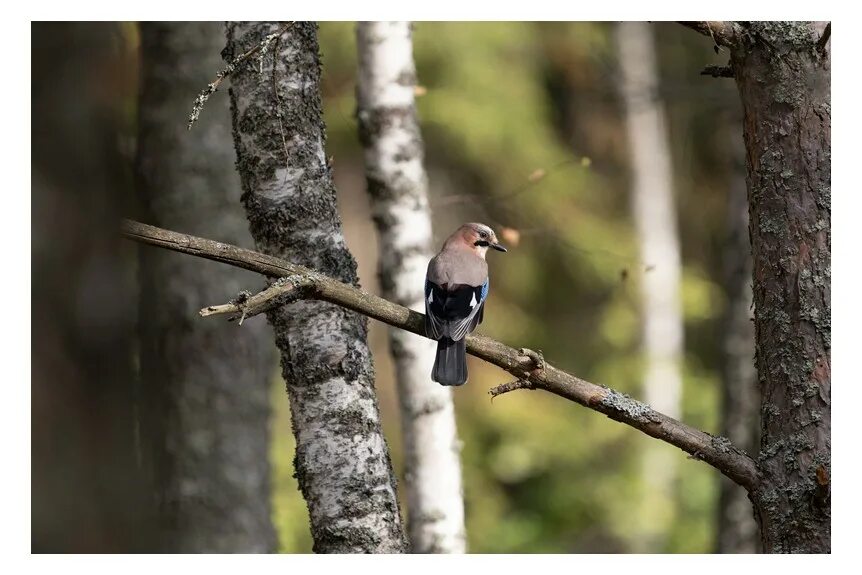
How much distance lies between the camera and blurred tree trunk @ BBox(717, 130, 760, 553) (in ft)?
15.0

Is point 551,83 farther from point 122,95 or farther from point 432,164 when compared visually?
point 122,95

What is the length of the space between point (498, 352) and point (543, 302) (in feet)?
22.4

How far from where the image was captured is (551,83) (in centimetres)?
900

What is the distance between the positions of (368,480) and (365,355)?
0.36m

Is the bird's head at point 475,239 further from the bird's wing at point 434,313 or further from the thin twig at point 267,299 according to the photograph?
the thin twig at point 267,299

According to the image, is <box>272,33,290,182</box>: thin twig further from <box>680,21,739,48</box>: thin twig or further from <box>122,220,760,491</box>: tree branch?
<box>680,21,739,48</box>: thin twig

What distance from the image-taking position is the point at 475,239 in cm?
316

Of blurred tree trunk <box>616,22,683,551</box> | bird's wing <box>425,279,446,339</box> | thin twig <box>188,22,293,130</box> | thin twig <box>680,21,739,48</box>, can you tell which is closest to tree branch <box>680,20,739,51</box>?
thin twig <box>680,21,739,48</box>

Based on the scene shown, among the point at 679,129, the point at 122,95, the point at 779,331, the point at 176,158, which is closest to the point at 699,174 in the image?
the point at 679,129

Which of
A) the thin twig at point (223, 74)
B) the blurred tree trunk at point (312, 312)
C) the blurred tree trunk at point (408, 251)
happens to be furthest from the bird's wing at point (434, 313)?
the blurred tree trunk at point (408, 251)

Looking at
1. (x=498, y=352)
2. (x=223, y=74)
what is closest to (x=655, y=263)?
(x=498, y=352)

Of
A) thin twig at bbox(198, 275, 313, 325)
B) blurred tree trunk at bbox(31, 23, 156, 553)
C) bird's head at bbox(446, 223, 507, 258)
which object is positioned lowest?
blurred tree trunk at bbox(31, 23, 156, 553)

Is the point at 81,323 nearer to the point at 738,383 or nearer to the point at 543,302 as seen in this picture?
the point at 738,383

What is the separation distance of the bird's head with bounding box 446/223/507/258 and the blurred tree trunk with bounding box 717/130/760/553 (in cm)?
202
